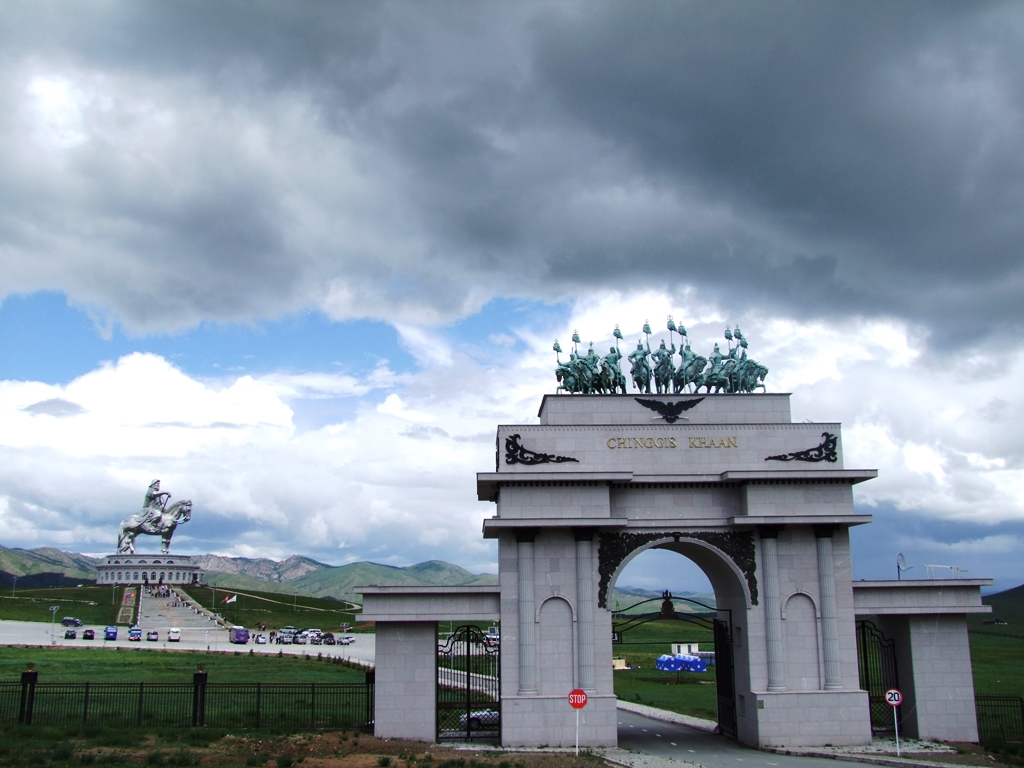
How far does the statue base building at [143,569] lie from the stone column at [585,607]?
367 feet

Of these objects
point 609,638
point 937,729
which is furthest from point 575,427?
point 937,729

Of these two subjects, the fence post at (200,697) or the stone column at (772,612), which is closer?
the fence post at (200,697)

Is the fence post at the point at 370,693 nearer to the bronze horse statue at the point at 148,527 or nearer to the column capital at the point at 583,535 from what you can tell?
the column capital at the point at 583,535

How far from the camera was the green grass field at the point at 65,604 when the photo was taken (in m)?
93.8

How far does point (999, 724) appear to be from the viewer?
3331 cm

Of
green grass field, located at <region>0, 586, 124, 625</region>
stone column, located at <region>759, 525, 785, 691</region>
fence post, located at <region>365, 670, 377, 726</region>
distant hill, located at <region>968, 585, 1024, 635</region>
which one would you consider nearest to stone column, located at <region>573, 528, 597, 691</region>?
stone column, located at <region>759, 525, 785, 691</region>

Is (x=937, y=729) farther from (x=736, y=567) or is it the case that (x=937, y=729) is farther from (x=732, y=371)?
(x=732, y=371)

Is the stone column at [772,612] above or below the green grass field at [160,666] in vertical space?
above

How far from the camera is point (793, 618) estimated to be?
1183 inches

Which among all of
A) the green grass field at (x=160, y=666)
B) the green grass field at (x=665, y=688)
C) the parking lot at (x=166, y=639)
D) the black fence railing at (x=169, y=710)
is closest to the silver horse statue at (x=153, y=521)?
the parking lot at (x=166, y=639)

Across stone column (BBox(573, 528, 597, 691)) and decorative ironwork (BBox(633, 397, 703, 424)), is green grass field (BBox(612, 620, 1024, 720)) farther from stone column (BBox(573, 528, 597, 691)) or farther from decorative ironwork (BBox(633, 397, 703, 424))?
decorative ironwork (BBox(633, 397, 703, 424))

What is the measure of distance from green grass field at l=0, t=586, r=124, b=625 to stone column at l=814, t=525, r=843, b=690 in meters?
87.6

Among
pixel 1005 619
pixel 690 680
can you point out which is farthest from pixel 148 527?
pixel 1005 619

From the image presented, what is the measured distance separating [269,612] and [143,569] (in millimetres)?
25843
